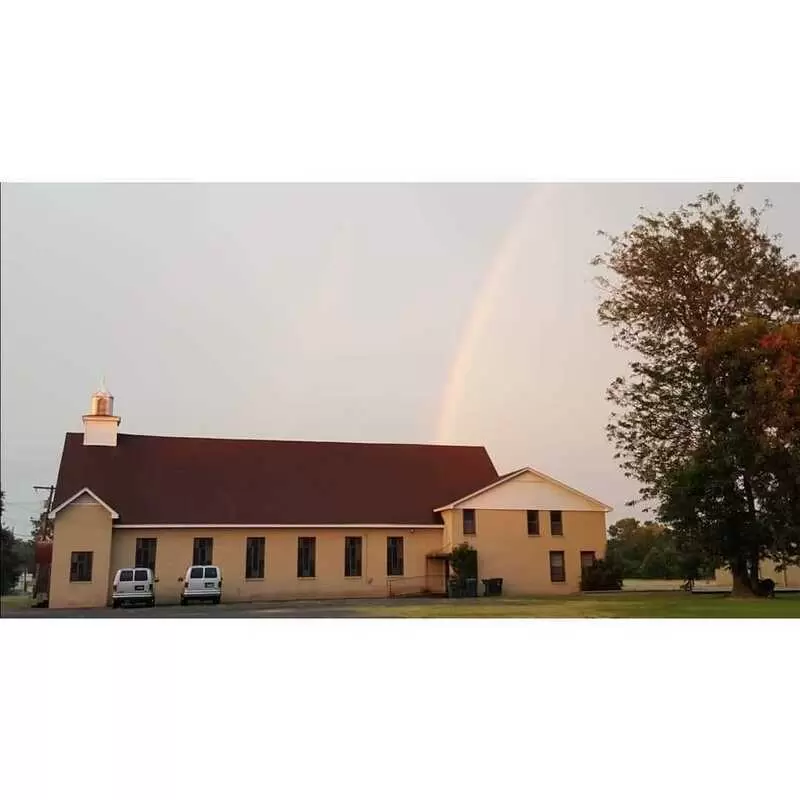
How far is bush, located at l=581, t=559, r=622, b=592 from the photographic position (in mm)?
21094

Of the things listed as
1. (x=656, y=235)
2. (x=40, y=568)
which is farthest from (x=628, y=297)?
(x=40, y=568)

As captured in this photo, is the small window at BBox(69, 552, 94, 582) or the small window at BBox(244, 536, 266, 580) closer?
the small window at BBox(69, 552, 94, 582)

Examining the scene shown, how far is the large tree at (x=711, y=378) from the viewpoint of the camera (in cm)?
1819

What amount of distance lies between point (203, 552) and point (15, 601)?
4.09m

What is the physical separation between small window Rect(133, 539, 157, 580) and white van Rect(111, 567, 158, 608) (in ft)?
0.55

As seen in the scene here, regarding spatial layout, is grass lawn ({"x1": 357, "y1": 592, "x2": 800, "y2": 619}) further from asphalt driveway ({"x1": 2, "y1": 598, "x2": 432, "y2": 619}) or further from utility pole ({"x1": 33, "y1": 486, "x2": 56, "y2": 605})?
utility pole ({"x1": 33, "y1": 486, "x2": 56, "y2": 605})

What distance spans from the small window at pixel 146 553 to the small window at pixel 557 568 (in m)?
8.89

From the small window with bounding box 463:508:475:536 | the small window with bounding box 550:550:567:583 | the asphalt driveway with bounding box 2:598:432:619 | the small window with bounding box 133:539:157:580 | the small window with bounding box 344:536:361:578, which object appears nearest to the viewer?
the asphalt driveway with bounding box 2:598:432:619

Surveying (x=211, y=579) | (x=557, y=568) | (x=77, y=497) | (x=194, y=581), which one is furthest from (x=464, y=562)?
(x=77, y=497)

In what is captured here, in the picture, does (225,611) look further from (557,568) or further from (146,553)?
(557,568)

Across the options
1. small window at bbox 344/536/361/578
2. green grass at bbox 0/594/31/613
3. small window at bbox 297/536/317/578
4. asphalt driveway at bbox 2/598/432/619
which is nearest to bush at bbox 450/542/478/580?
asphalt driveway at bbox 2/598/432/619

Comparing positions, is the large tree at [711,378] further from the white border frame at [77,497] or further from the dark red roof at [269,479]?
the white border frame at [77,497]

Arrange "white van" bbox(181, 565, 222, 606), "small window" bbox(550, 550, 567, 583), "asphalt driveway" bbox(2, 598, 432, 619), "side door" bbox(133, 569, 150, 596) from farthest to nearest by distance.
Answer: "small window" bbox(550, 550, 567, 583)
"white van" bbox(181, 565, 222, 606)
"side door" bbox(133, 569, 150, 596)
"asphalt driveway" bbox(2, 598, 432, 619)

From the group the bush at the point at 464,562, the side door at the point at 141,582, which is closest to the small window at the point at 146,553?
the side door at the point at 141,582
